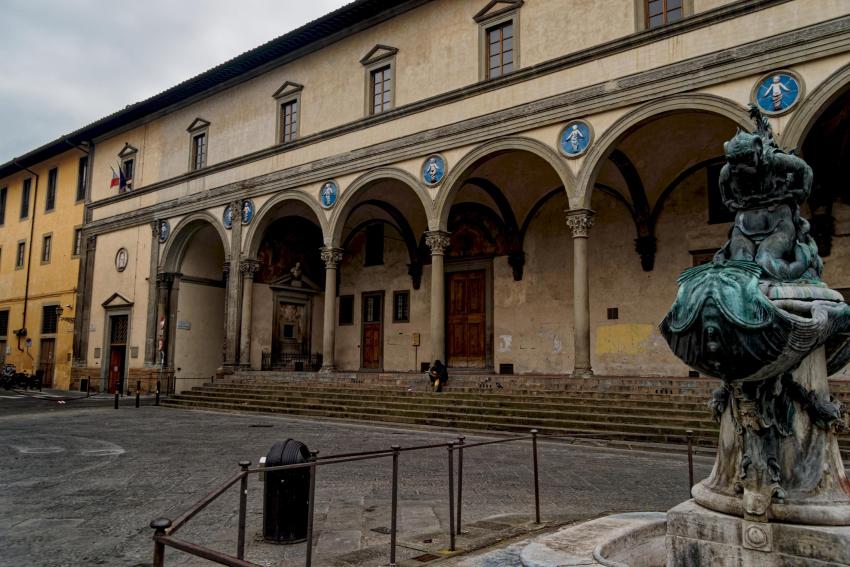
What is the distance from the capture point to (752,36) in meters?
12.5

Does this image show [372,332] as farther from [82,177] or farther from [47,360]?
[47,360]

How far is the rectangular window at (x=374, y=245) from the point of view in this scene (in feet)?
80.3

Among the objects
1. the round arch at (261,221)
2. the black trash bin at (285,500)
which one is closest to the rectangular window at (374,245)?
the round arch at (261,221)

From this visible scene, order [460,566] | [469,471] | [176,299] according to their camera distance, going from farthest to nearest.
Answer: [176,299] → [469,471] → [460,566]

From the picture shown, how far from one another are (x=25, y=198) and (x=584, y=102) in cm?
3087

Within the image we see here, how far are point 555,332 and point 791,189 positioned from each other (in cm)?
1557

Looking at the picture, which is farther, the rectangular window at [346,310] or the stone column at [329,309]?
the rectangular window at [346,310]

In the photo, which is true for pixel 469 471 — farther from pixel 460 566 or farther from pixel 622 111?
pixel 622 111

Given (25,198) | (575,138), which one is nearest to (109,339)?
(25,198)

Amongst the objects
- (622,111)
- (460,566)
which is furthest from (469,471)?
(622,111)

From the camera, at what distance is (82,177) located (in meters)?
29.7

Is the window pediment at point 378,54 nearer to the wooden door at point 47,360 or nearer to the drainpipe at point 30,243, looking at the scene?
the wooden door at point 47,360

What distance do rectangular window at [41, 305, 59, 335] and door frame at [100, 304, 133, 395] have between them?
16.0 feet

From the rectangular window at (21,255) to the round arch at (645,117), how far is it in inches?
1180
